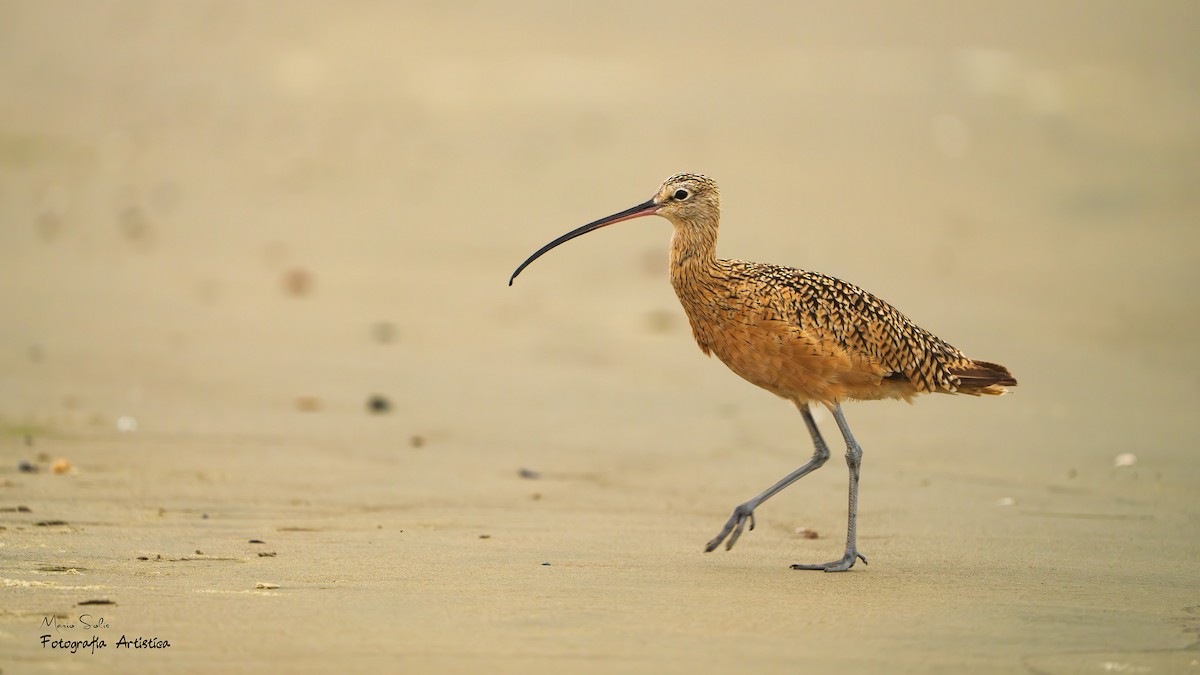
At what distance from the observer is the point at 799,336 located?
229 inches

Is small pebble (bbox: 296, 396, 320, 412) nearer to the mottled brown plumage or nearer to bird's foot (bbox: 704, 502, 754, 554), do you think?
the mottled brown plumage

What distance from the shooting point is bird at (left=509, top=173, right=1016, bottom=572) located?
5.86 meters

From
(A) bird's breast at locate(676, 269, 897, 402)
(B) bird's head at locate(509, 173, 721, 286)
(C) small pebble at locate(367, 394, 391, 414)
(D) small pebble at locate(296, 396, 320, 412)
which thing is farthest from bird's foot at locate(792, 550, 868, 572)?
(D) small pebble at locate(296, 396, 320, 412)

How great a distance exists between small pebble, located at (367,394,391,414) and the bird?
2.50 metres

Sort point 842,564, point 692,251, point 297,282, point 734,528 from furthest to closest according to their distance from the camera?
point 297,282 < point 692,251 < point 734,528 < point 842,564

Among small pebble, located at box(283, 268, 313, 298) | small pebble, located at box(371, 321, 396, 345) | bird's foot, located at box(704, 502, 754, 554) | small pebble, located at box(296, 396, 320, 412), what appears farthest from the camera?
small pebble, located at box(283, 268, 313, 298)

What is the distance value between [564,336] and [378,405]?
2248 millimetres

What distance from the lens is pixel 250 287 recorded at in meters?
11.6

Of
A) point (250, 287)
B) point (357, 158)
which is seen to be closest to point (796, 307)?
point (250, 287)

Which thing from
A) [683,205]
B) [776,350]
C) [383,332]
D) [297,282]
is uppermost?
[297,282]

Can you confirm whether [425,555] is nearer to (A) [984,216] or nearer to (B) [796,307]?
(B) [796,307]

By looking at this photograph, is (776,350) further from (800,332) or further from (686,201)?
(686,201)

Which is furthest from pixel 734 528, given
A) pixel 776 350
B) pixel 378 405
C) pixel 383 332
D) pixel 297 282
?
pixel 297 282

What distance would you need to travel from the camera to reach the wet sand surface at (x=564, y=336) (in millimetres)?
4598
